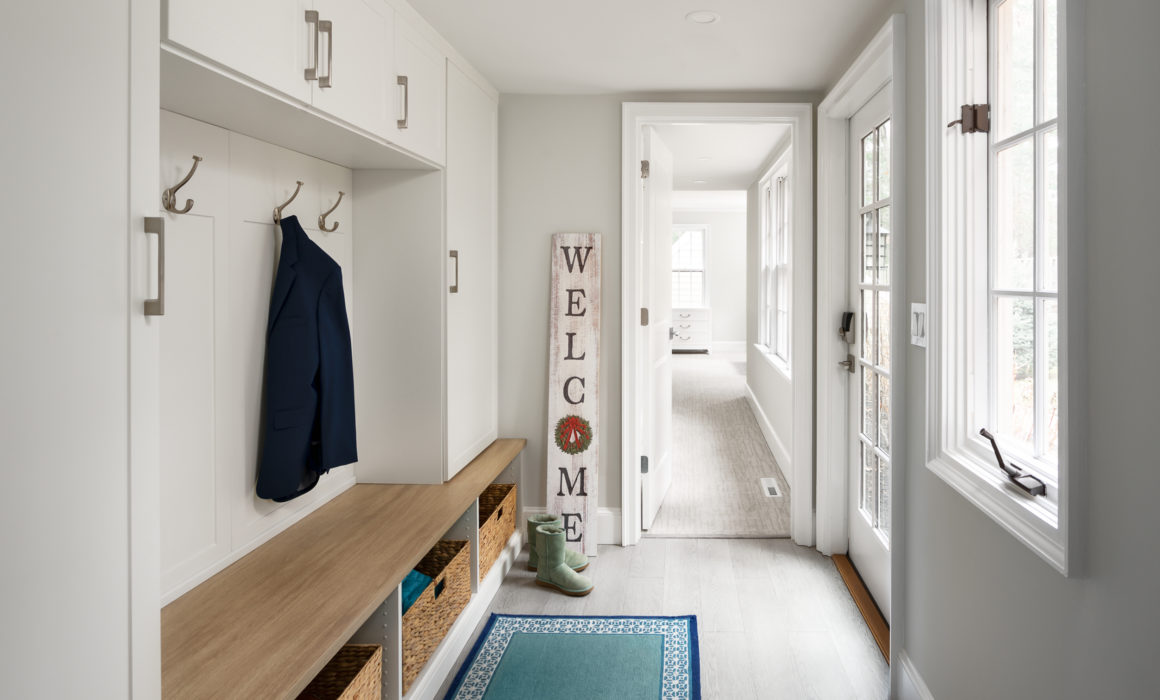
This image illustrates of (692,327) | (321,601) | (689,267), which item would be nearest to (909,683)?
(321,601)

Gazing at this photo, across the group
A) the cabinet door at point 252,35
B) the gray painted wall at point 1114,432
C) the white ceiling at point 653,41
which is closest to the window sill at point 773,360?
the white ceiling at point 653,41

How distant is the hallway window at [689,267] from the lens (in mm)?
11938

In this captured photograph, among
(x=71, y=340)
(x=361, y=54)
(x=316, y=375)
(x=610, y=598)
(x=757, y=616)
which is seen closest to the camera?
(x=71, y=340)

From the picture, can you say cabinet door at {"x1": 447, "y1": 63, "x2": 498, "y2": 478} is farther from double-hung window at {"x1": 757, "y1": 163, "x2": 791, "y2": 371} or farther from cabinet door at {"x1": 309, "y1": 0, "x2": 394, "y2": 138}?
double-hung window at {"x1": 757, "y1": 163, "x2": 791, "y2": 371}

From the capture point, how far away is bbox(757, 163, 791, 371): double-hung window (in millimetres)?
5355

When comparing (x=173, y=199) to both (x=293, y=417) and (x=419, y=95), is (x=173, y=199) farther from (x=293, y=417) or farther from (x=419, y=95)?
(x=419, y=95)

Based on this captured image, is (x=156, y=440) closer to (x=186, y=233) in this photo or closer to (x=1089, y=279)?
(x=186, y=233)

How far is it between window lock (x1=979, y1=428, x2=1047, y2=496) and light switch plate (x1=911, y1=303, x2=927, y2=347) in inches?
16.9

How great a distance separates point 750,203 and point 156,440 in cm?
676

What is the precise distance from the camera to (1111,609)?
117 cm

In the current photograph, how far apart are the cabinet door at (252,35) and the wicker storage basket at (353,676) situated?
1.38 meters

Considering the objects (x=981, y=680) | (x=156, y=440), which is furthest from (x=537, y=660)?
(x=156, y=440)

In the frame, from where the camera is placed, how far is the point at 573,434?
11.2 ft

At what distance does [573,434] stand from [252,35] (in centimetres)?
230
